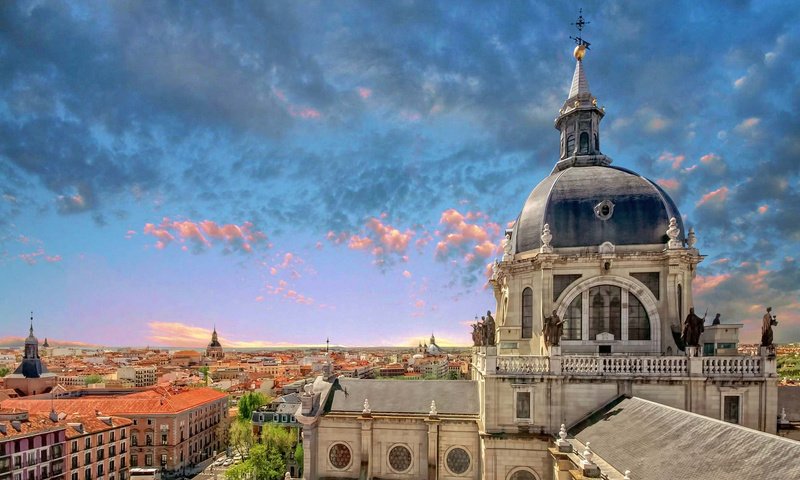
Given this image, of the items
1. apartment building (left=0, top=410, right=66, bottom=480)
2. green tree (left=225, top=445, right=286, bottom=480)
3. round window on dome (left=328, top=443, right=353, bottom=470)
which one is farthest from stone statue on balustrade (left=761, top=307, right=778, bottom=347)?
apartment building (left=0, top=410, right=66, bottom=480)

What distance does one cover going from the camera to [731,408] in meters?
25.3

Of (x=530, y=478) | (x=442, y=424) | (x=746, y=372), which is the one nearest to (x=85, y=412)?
(x=442, y=424)

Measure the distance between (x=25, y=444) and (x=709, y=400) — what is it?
2719 inches

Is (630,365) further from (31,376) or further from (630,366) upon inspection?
(31,376)

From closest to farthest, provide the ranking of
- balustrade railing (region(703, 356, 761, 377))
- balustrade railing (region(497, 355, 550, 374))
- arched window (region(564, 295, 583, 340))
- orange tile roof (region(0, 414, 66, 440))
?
balustrade railing (region(703, 356, 761, 377)), balustrade railing (region(497, 355, 550, 374)), arched window (region(564, 295, 583, 340)), orange tile roof (region(0, 414, 66, 440))

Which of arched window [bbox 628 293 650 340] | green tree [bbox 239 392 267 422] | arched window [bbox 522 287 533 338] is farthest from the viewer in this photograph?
green tree [bbox 239 392 267 422]

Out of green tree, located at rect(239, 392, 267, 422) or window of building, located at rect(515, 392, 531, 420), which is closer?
window of building, located at rect(515, 392, 531, 420)

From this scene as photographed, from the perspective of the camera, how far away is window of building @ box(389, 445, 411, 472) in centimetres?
3244

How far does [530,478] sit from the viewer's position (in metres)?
26.6

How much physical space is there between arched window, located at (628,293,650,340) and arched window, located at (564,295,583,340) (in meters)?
3.05

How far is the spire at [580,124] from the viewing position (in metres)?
36.4

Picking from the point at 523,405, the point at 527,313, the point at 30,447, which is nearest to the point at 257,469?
the point at 30,447

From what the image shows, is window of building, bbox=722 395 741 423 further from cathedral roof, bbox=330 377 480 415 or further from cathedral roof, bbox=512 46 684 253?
cathedral roof, bbox=330 377 480 415

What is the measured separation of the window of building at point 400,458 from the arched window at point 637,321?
55.5 feet
